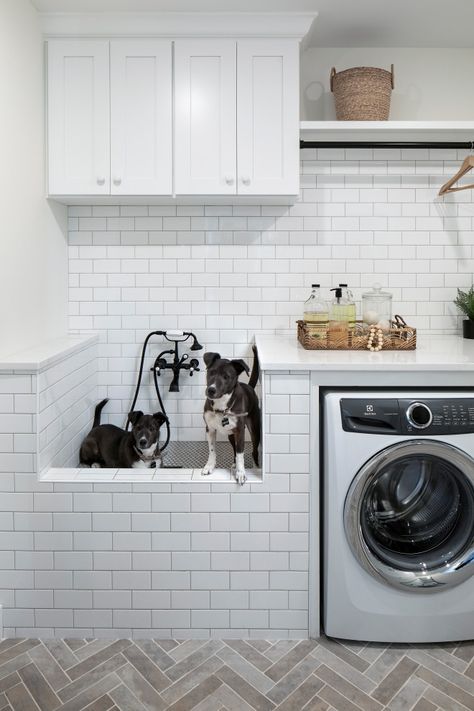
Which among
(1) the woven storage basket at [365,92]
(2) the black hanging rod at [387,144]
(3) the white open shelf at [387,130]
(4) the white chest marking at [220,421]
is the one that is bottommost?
(4) the white chest marking at [220,421]

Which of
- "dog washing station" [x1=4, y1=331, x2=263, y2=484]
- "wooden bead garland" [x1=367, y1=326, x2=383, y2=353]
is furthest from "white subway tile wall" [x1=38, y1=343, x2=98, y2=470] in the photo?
"wooden bead garland" [x1=367, y1=326, x2=383, y2=353]

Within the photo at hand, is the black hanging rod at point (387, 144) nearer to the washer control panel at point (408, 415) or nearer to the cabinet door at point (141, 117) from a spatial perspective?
the cabinet door at point (141, 117)

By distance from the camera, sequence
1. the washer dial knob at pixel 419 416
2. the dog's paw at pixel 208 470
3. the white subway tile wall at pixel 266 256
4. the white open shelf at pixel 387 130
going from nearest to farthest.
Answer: the washer dial knob at pixel 419 416 → the dog's paw at pixel 208 470 → the white open shelf at pixel 387 130 → the white subway tile wall at pixel 266 256

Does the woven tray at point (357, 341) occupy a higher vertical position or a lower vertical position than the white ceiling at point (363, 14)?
lower

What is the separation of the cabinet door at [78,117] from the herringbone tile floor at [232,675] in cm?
190

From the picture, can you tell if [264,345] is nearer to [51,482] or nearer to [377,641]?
[51,482]

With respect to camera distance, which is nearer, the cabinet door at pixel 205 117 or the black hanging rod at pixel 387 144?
the cabinet door at pixel 205 117

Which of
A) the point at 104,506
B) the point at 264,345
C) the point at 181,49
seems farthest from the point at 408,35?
the point at 104,506

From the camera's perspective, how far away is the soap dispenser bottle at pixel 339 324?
228 cm

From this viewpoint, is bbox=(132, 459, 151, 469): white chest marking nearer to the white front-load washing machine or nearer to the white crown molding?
the white front-load washing machine

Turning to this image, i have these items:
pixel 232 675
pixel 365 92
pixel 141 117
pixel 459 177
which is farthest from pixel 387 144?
pixel 232 675

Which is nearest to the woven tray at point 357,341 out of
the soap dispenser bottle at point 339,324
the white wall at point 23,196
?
the soap dispenser bottle at point 339,324

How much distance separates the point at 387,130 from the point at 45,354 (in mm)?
1838

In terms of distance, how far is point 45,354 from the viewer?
2.07 metres
